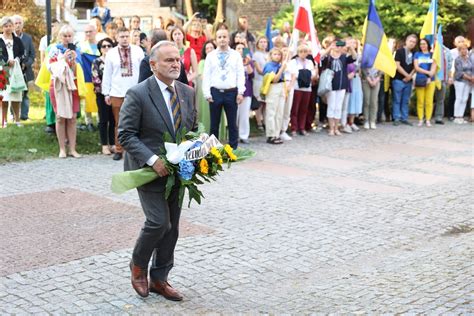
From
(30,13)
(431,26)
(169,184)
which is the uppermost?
(30,13)

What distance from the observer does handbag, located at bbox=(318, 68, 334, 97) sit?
14773 millimetres

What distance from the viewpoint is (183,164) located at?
5457 millimetres

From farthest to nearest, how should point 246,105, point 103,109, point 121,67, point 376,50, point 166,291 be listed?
1. point 376,50
2. point 246,105
3. point 103,109
4. point 121,67
5. point 166,291

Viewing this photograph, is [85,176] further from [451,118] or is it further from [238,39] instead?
[451,118]

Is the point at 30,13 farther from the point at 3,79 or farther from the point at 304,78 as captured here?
the point at 304,78

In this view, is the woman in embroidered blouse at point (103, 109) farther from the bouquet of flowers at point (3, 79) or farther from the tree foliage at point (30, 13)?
the tree foliage at point (30, 13)

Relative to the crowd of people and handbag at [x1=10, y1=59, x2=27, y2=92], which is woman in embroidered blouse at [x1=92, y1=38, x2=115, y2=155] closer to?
the crowd of people

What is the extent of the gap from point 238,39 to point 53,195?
5377mm

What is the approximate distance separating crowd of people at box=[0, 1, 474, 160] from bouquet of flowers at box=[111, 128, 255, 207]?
411 cm

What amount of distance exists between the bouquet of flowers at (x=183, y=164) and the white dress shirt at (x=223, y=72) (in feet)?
22.7

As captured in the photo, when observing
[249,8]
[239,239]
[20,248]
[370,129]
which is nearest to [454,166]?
[370,129]

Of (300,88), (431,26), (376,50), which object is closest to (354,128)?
(376,50)

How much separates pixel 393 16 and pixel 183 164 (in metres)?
14.8

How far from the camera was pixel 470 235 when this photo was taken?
7895 millimetres
